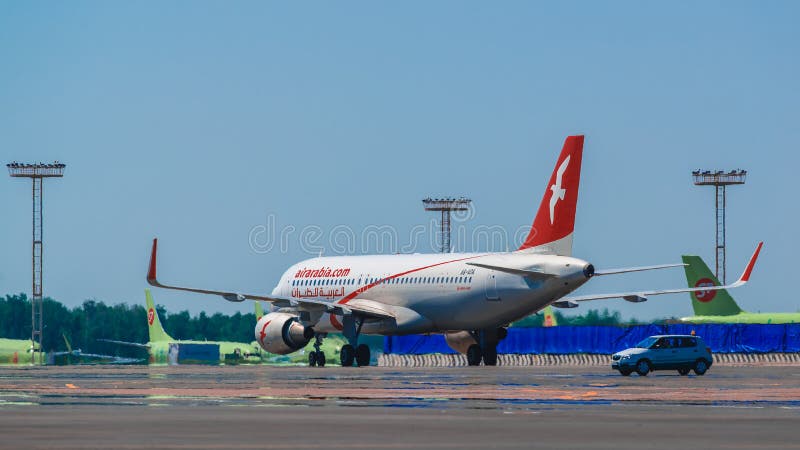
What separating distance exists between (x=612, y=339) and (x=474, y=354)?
1539 cm

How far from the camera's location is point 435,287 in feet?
207

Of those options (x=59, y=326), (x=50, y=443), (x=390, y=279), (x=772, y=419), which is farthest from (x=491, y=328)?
(x=59, y=326)

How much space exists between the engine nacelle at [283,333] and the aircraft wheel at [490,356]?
7553mm

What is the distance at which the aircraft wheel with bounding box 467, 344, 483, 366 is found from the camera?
6644cm

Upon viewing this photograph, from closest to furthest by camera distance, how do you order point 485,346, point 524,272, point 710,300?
point 524,272 → point 485,346 → point 710,300

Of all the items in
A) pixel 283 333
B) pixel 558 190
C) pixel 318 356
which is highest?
pixel 558 190

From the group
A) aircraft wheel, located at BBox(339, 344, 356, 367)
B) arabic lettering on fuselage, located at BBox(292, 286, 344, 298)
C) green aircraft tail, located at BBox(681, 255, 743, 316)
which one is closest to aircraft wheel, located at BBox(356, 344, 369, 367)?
aircraft wheel, located at BBox(339, 344, 356, 367)

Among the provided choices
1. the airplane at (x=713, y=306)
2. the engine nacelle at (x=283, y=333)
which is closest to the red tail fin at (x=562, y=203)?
the engine nacelle at (x=283, y=333)

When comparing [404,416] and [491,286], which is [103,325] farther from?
[404,416]

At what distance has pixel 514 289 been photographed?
196 feet

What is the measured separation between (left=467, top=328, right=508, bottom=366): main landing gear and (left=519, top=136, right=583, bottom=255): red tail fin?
7229 millimetres

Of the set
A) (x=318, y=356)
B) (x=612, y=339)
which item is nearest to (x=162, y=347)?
(x=612, y=339)

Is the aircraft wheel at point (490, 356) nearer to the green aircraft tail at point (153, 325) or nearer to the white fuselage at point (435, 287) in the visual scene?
the white fuselage at point (435, 287)

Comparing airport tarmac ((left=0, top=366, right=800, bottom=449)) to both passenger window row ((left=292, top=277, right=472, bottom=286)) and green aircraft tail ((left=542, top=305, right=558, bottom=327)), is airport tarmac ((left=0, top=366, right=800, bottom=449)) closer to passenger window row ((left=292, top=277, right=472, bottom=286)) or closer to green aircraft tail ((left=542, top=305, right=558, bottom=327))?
passenger window row ((left=292, top=277, right=472, bottom=286))
